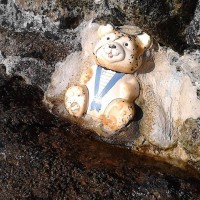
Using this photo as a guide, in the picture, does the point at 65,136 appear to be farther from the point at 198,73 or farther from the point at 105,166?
the point at 198,73

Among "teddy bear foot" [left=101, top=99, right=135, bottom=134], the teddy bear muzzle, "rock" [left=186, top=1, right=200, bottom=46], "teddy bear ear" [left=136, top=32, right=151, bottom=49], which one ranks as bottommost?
"teddy bear foot" [left=101, top=99, right=135, bottom=134]

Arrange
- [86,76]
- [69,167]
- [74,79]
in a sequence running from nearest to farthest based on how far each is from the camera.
A: 1. [69,167]
2. [86,76]
3. [74,79]

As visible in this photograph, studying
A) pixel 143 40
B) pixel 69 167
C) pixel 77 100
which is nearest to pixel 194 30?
pixel 143 40

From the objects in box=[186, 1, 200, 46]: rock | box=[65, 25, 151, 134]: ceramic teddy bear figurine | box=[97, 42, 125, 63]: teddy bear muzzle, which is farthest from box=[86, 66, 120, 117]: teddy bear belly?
box=[186, 1, 200, 46]: rock

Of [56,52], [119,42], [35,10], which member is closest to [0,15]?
[35,10]

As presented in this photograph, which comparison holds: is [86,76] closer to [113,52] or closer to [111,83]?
[111,83]

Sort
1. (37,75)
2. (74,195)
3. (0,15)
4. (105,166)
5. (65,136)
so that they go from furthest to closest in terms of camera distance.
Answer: (0,15) → (37,75) → (65,136) → (105,166) → (74,195)

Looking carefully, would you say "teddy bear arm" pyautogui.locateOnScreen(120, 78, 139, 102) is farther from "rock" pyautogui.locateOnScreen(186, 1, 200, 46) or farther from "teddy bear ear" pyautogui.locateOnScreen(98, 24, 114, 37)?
"rock" pyautogui.locateOnScreen(186, 1, 200, 46)
